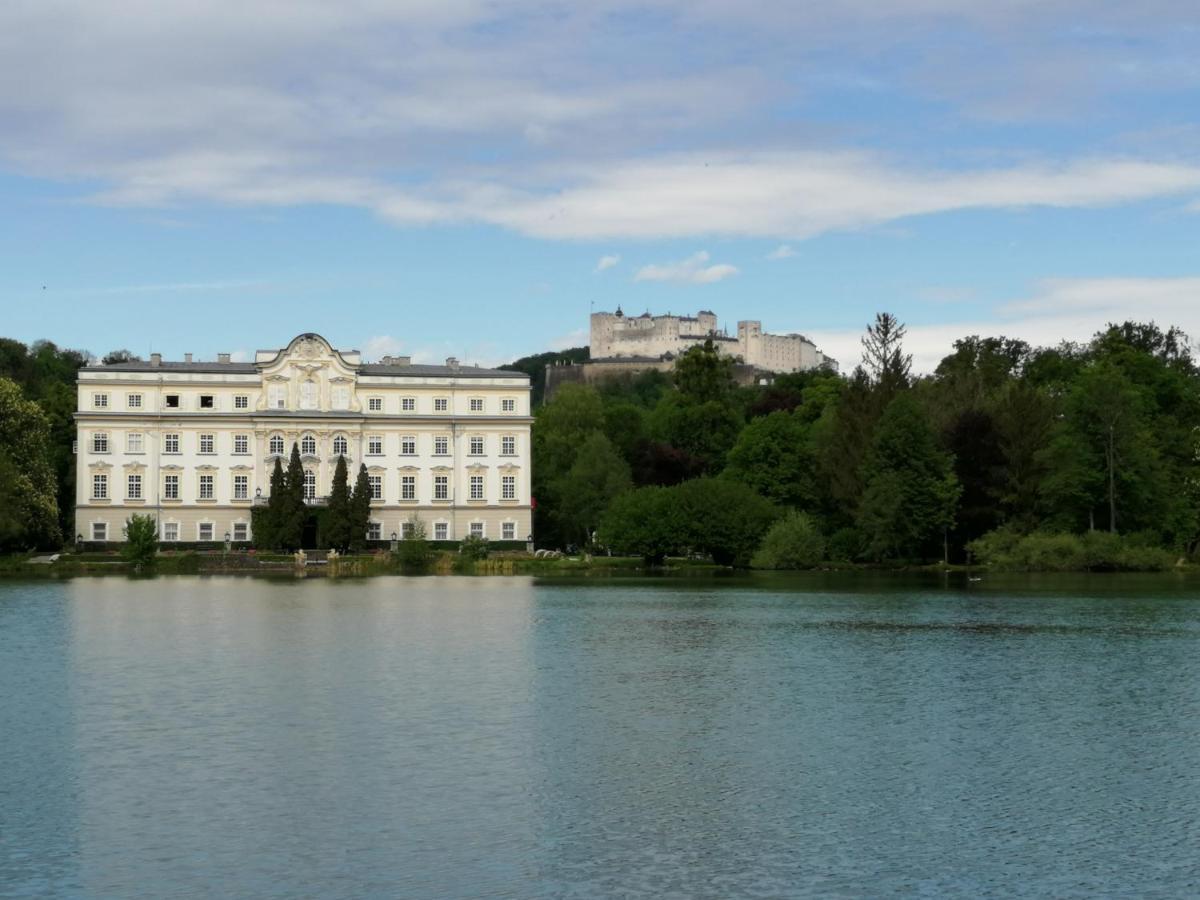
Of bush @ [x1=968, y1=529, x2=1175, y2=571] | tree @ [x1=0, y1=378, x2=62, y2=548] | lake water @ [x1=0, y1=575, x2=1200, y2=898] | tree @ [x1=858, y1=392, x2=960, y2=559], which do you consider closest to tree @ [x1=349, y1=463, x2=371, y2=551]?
tree @ [x1=0, y1=378, x2=62, y2=548]

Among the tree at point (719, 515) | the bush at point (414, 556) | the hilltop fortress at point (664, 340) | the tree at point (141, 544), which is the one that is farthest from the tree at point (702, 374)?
the hilltop fortress at point (664, 340)

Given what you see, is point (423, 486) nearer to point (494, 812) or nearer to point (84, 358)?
point (84, 358)

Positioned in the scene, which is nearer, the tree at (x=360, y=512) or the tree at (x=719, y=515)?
the tree at (x=719, y=515)

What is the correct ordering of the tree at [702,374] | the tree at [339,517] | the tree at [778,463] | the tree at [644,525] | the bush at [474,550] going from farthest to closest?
the tree at [702,374] < the tree at [339,517] < the bush at [474,550] < the tree at [778,463] < the tree at [644,525]

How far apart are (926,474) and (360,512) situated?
28376 mm

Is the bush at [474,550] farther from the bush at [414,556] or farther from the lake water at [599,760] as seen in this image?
the lake water at [599,760]

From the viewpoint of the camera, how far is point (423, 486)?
86312 mm

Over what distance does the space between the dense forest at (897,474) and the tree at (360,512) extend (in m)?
Answer: 10.9

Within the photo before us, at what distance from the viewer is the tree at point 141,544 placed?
72.0 m

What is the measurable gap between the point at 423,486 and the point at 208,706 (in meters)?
62.4

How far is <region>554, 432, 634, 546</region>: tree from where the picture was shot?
82.1 metres

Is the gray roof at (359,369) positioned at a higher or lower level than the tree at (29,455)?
higher

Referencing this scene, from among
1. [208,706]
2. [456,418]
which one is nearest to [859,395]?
[456,418]

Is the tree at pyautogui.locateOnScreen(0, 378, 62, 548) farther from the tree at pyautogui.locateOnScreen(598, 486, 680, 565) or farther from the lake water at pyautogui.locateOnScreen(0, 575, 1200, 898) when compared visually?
the lake water at pyautogui.locateOnScreen(0, 575, 1200, 898)
